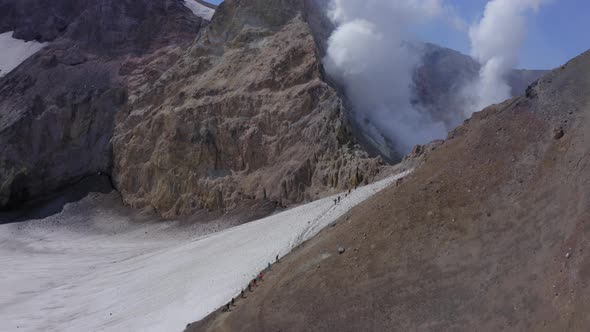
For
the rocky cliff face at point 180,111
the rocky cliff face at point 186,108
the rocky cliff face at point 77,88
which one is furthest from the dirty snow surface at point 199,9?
the rocky cliff face at point 180,111

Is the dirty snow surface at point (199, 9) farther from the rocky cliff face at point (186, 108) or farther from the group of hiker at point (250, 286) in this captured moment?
the group of hiker at point (250, 286)

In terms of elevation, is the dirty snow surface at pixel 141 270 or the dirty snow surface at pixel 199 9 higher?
the dirty snow surface at pixel 199 9

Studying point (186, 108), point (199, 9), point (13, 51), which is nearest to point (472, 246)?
point (186, 108)

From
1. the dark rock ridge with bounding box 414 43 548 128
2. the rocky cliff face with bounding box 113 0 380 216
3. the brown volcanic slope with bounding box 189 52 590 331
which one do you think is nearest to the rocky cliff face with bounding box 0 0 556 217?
the rocky cliff face with bounding box 113 0 380 216

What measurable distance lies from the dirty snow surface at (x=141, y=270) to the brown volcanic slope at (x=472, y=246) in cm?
282

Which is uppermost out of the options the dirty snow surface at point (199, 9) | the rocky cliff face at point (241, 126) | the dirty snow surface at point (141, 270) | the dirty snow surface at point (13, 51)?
the dirty snow surface at point (199, 9)

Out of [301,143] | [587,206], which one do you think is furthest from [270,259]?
[301,143]

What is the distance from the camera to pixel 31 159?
165 feet

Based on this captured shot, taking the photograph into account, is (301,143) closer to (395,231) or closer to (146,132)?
(146,132)

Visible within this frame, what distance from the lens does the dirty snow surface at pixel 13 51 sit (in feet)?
194

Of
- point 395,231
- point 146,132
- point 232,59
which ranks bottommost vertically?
point 395,231

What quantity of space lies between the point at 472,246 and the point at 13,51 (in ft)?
194

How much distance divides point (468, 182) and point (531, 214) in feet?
9.09

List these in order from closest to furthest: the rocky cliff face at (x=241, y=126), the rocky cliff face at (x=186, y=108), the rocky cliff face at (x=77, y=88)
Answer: the rocky cliff face at (x=241, y=126) < the rocky cliff face at (x=186, y=108) < the rocky cliff face at (x=77, y=88)
